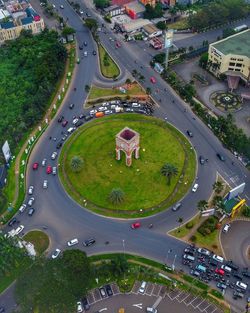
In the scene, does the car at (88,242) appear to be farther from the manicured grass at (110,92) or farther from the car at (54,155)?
the manicured grass at (110,92)

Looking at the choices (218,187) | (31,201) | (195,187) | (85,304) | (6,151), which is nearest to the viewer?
(85,304)

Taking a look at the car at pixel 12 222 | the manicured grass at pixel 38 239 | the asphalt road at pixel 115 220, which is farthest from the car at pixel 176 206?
the car at pixel 12 222

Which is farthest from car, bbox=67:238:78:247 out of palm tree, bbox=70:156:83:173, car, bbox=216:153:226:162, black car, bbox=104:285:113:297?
car, bbox=216:153:226:162

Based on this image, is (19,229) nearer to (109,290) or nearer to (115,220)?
(115,220)

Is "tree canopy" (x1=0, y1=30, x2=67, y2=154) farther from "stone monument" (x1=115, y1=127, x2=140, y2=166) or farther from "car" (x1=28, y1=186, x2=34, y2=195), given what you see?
"stone monument" (x1=115, y1=127, x2=140, y2=166)

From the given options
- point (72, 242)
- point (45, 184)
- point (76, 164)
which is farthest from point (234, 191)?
point (45, 184)

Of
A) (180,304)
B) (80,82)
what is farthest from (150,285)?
(80,82)
